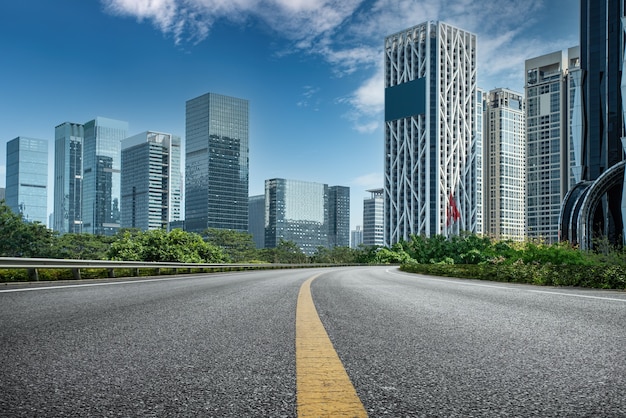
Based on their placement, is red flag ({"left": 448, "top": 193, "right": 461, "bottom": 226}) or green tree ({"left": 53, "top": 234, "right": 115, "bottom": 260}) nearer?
red flag ({"left": 448, "top": 193, "right": 461, "bottom": 226})

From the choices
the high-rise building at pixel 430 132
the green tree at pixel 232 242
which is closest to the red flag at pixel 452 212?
the green tree at pixel 232 242

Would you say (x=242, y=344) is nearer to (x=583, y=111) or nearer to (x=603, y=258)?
(x=603, y=258)

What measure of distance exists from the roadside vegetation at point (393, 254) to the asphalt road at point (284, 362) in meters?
9.22

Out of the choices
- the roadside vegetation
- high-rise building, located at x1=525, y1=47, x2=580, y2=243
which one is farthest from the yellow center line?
high-rise building, located at x1=525, y1=47, x2=580, y2=243

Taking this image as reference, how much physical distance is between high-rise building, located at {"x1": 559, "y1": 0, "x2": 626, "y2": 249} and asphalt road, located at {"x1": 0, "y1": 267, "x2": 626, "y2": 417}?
185 ft

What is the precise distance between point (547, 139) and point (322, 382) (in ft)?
637

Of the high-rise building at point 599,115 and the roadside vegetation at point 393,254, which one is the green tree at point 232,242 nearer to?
the roadside vegetation at point 393,254

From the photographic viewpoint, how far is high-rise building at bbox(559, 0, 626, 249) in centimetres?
5794

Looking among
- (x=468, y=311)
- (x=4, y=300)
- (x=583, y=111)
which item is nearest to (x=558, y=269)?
(x=468, y=311)

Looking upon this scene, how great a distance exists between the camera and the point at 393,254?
85.4m

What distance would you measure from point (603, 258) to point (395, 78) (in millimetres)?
163503

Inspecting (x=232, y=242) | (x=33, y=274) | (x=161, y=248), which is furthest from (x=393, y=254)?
(x=33, y=274)

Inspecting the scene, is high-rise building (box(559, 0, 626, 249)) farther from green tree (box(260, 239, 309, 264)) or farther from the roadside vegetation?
green tree (box(260, 239, 309, 264))

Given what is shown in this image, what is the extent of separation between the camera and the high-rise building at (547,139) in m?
174
